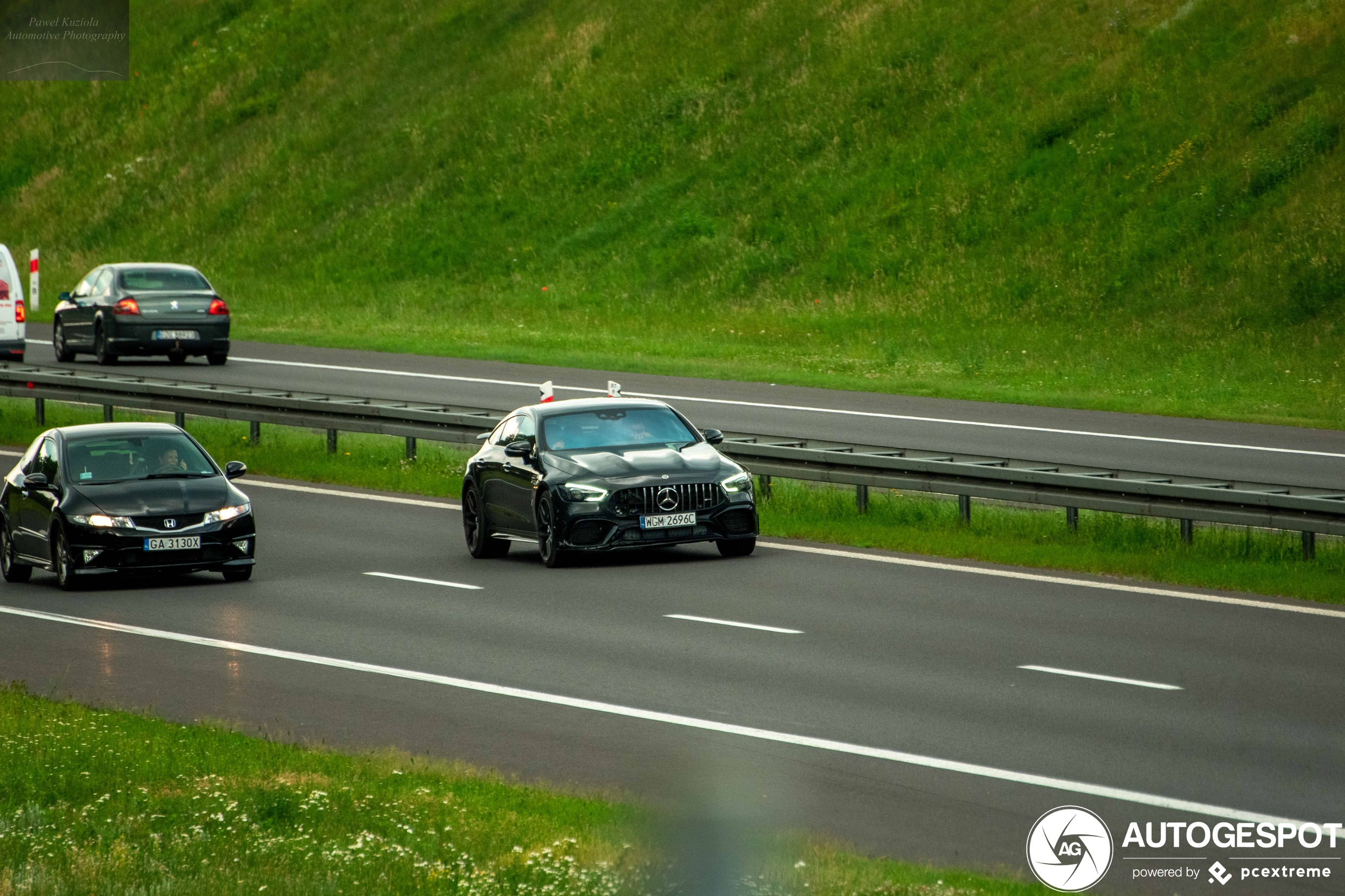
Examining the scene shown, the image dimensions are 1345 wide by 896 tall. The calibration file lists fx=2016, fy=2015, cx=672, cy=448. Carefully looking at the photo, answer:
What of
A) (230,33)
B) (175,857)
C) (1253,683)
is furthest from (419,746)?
(230,33)

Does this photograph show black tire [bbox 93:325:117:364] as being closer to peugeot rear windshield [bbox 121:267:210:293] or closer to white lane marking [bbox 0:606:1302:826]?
peugeot rear windshield [bbox 121:267:210:293]

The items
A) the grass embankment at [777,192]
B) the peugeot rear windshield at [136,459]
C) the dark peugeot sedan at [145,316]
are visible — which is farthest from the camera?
the grass embankment at [777,192]

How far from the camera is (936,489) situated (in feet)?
64.3

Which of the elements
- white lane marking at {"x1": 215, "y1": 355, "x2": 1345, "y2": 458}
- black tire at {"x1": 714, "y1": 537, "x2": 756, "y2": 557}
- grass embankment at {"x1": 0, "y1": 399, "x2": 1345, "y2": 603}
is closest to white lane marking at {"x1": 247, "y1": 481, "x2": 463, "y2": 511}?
grass embankment at {"x1": 0, "y1": 399, "x2": 1345, "y2": 603}

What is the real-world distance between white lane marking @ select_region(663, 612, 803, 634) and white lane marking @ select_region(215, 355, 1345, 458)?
980cm

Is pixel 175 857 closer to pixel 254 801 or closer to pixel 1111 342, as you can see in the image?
pixel 254 801

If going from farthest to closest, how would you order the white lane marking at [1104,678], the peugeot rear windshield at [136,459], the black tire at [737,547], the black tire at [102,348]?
the black tire at [102,348], the black tire at [737,547], the peugeot rear windshield at [136,459], the white lane marking at [1104,678]

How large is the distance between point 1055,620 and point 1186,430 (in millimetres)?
13177

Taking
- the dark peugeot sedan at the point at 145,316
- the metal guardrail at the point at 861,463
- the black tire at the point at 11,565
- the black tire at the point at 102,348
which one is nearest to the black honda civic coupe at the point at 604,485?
the metal guardrail at the point at 861,463

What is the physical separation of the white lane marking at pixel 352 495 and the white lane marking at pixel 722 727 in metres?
7.08

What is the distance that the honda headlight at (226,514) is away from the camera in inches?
682

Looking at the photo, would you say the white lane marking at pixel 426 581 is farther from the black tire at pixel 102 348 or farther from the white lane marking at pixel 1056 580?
the black tire at pixel 102 348

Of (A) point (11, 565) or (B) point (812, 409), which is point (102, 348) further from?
(A) point (11, 565)

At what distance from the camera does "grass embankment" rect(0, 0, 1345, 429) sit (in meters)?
36.2
